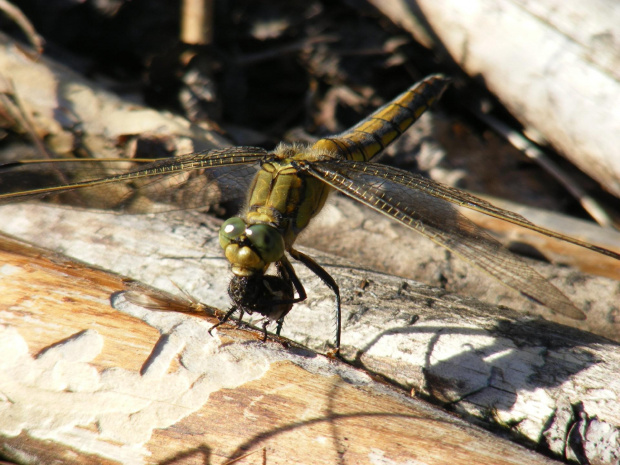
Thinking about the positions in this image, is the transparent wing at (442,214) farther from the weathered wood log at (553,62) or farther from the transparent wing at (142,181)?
the weathered wood log at (553,62)

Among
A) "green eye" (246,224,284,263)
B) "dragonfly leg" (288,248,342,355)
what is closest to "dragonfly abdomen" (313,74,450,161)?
"dragonfly leg" (288,248,342,355)

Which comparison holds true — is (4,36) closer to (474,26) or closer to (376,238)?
(376,238)

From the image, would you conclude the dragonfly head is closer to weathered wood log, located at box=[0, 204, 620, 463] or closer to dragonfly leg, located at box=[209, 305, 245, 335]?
dragonfly leg, located at box=[209, 305, 245, 335]

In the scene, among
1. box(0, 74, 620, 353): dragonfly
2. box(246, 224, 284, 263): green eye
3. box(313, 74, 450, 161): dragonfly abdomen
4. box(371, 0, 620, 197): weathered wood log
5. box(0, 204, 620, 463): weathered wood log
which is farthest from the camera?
box(313, 74, 450, 161): dragonfly abdomen

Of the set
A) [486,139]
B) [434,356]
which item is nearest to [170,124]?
[434,356]

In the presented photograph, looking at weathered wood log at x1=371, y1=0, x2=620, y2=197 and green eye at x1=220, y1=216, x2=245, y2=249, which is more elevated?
weathered wood log at x1=371, y1=0, x2=620, y2=197

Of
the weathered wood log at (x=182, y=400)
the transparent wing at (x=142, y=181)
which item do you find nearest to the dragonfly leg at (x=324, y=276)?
the weathered wood log at (x=182, y=400)

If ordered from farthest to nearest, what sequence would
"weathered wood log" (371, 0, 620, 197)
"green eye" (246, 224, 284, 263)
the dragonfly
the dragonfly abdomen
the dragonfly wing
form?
the dragonfly abdomen, "weathered wood log" (371, 0, 620, 197), "green eye" (246, 224, 284, 263), the dragonfly, the dragonfly wing
